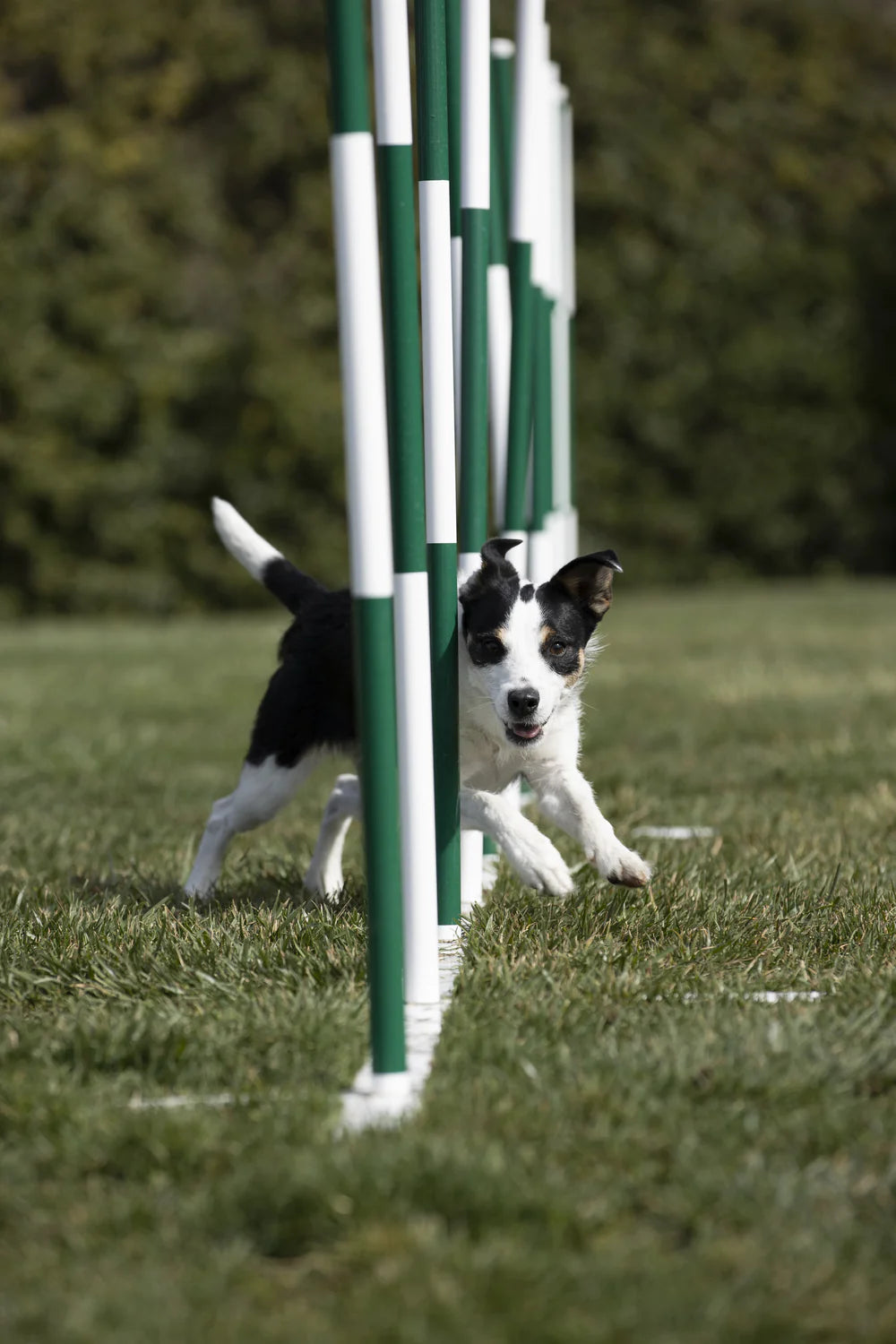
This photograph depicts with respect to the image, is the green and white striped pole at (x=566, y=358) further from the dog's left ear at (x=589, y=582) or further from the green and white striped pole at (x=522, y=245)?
the dog's left ear at (x=589, y=582)

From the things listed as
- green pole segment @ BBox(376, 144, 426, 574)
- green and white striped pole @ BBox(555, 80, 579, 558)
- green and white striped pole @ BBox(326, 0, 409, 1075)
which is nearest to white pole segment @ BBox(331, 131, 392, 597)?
green and white striped pole @ BBox(326, 0, 409, 1075)

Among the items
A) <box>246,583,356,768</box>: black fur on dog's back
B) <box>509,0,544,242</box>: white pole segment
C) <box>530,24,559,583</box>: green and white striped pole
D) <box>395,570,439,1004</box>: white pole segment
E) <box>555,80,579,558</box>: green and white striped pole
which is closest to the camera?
<box>395,570,439,1004</box>: white pole segment

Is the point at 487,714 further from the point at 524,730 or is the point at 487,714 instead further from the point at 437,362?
the point at 437,362

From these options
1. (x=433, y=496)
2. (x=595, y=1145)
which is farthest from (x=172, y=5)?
(x=595, y=1145)

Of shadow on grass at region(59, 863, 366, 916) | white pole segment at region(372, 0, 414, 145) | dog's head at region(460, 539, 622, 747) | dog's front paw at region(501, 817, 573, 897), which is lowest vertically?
shadow on grass at region(59, 863, 366, 916)

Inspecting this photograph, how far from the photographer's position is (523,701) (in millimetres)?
3352

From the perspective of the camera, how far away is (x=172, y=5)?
20.3 meters

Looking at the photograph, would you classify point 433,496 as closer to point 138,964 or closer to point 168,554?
point 138,964

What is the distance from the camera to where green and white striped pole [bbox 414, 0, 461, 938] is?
3.15 meters

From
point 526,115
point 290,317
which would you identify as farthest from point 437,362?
point 290,317

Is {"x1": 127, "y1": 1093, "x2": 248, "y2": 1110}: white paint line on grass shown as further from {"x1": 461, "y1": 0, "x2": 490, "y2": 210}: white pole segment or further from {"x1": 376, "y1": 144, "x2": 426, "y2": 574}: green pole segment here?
{"x1": 461, "y1": 0, "x2": 490, "y2": 210}: white pole segment

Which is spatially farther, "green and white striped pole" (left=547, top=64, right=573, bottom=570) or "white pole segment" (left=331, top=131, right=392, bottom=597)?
"green and white striped pole" (left=547, top=64, right=573, bottom=570)

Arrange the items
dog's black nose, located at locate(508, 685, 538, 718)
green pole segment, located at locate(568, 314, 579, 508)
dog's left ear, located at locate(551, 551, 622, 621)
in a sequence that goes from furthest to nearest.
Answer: green pole segment, located at locate(568, 314, 579, 508), dog's left ear, located at locate(551, 551, 622, 621), dog's black nose, located at locate(508, 685, 538, 718)

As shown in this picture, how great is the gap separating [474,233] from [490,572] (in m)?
0.73
